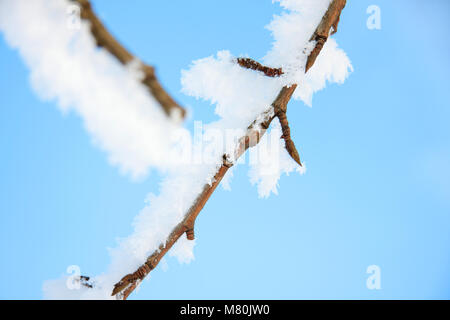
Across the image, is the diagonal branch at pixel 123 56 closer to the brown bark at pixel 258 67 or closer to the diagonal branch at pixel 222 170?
the diagonal branch at pixel 222 170

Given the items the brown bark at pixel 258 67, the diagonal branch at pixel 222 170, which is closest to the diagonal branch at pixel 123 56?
the diagonal branch at pixel 222 170

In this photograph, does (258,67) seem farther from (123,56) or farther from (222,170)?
(123,56)

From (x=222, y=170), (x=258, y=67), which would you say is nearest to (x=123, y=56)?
(x=222, y=170)

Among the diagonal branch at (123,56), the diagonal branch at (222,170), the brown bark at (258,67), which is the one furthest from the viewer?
the brown bark at (258,67)

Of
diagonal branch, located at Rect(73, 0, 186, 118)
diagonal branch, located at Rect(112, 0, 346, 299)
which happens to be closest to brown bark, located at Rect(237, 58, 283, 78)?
diagonal branch, located at Rect(112, 0, 346, 299)
